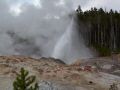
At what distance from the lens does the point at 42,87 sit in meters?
31.2

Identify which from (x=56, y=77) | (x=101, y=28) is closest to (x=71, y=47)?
(x=101, y=28)

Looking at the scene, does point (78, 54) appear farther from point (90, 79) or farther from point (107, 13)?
point (90, 79)

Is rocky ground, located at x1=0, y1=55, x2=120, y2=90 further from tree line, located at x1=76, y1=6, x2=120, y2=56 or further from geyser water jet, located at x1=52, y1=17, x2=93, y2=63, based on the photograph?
tree line, located at x1=76, y1=6, x2=120, y2=56

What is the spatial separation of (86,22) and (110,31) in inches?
266

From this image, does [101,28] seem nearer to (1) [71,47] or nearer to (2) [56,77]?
(1) [71,47]

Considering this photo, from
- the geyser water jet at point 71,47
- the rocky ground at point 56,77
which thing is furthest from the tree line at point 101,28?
the rocky ground at point 56,77

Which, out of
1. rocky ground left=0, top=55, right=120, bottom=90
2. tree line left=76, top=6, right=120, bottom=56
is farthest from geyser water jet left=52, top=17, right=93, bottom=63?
rocky ground left=0, top=55, right=120, bottom=90

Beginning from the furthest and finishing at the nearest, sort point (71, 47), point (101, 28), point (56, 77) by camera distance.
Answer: point (101, 28), point (71, 47), point (56, 77)

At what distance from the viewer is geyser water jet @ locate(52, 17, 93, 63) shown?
77.5m

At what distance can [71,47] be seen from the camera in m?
83.1

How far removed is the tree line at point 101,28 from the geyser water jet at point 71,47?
2.62 metres

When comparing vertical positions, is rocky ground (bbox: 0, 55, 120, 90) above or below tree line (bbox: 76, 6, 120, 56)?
below

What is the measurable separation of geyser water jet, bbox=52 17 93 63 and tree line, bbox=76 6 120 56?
2.62 m

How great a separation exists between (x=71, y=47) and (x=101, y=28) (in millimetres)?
16750
